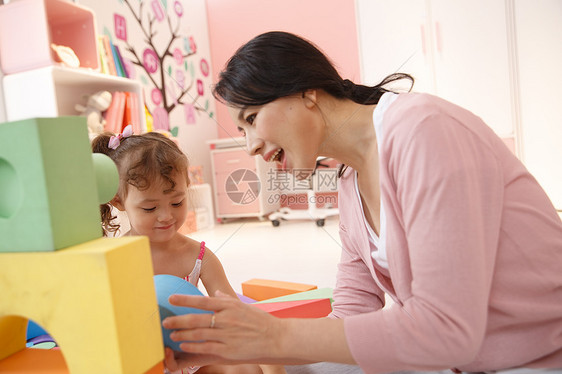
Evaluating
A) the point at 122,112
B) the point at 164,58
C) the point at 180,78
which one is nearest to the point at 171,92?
the point at 180,78

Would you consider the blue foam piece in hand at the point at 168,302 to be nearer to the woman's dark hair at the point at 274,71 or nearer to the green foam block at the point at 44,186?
the green foam block at the point at 44,186

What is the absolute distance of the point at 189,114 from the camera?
3.70 m

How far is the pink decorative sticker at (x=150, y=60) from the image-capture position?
3186mm

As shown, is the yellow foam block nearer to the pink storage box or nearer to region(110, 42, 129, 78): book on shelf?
the pink storage box

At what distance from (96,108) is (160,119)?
3.76 feet

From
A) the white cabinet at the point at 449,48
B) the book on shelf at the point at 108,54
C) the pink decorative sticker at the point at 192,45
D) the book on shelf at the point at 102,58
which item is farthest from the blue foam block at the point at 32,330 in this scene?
the pink decorative sticker at the point at 192,45

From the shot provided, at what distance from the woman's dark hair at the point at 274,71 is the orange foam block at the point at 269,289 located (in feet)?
2.34

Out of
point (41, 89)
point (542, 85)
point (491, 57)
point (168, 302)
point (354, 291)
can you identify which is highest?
point (491, 57)

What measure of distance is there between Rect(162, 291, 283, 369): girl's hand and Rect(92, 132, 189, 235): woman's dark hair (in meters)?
0.61

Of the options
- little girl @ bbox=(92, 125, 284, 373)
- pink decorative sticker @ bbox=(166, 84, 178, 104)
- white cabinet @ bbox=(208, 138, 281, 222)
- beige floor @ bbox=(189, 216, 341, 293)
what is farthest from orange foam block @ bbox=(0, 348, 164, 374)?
pink decorative sticker @ bbox=(166, 84, 178, 104)

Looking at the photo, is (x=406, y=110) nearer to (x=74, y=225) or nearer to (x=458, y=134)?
(x=458, y=134)

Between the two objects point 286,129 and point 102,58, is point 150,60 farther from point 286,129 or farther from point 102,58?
point 286,129

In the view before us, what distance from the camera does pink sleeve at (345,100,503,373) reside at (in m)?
0.46

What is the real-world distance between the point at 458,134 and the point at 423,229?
0.40 feet
